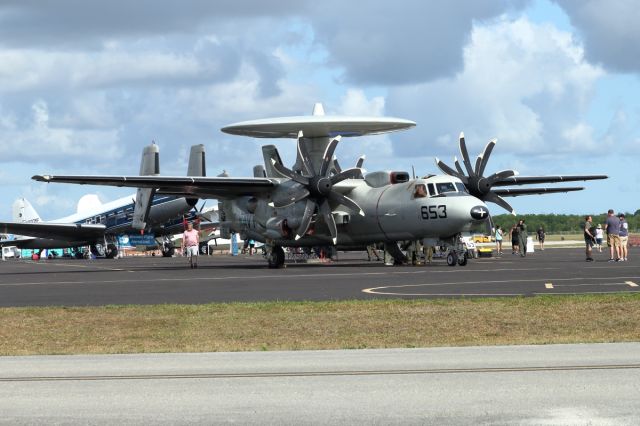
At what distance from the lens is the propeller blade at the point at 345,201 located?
40438 millimetres

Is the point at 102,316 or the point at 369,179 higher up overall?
the point at 369,179

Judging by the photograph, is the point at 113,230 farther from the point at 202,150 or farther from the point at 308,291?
the point at 308,291

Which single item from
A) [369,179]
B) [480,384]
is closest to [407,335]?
[480,384]

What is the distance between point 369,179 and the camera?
42.9 m

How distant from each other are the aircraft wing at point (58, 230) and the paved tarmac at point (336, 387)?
6173cm

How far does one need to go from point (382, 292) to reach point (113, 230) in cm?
5449

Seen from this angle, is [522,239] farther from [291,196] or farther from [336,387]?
[336,387]

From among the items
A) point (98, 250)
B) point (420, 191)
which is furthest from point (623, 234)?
point (98, 250)

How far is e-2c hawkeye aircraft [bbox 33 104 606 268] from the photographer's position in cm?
3841

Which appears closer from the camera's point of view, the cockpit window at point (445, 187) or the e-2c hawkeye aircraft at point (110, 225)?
the cockpit window at point (445, 187)

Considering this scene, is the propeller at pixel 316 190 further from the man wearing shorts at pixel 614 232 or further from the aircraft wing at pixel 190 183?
the man wearing shorts at pixel 614 232

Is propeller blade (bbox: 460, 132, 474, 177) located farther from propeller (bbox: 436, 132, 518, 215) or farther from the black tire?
the black tire

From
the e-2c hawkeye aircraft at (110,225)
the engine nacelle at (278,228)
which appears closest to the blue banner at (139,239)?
the e-2c hawkeye aircraft at (110,225)

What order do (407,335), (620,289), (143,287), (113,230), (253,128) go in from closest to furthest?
1. (407,335)
2. (620,289)
3. (143,287)
4. (253,128)
5. (113,230)
